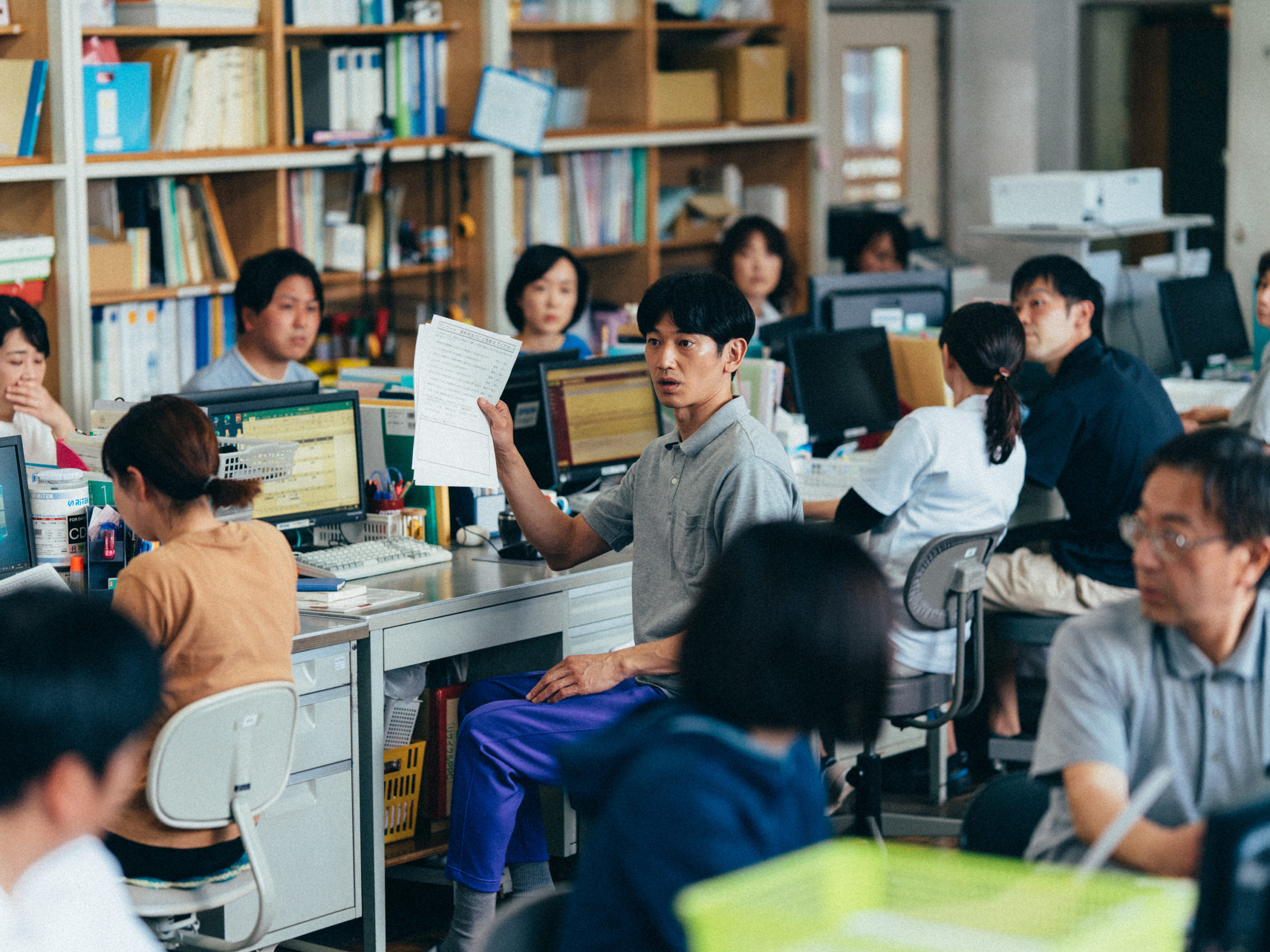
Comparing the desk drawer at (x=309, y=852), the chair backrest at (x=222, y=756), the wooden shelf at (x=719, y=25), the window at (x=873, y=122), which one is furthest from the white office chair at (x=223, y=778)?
the window at (x=873, y=122)

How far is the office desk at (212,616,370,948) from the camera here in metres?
3.04

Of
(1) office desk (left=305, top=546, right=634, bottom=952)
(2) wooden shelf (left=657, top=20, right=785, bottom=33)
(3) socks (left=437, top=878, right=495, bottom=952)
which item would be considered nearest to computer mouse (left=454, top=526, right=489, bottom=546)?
(1) office desk (left=305, top=546, right=634, bottom=952)

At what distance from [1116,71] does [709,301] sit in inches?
255

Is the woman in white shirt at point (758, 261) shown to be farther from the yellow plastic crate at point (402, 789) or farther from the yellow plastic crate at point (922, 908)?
the yellow plastic crate at point (922, 908)

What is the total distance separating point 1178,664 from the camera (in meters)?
1.92

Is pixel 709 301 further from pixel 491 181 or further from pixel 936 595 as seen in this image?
pixel 491 181

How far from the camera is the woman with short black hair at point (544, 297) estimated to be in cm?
495

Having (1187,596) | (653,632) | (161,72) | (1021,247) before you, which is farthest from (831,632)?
(1021,247)

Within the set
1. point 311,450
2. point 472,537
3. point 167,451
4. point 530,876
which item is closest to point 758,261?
point 472,537

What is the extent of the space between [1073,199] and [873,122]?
6.64 ft

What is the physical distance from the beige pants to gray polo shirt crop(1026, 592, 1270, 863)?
77.0 inches

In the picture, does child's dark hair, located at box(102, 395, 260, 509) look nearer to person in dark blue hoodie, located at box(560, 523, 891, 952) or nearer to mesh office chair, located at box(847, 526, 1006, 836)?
person in dark blue hoodie, located at box(560, 523, 891, 952)

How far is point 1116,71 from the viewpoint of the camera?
28.7 ft

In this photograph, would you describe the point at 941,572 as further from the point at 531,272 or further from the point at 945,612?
the point at 531,272
